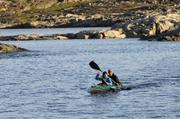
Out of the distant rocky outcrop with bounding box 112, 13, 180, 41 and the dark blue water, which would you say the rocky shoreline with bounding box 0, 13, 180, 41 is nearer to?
the distant rocky outcrop with bounding box 112, 13, 180, 41

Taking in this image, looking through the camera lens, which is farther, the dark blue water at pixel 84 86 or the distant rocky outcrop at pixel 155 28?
the distant rocky outcrop at pixel 155 28

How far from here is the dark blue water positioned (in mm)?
49531

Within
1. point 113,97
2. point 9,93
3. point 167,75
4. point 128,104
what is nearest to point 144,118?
point 128,104

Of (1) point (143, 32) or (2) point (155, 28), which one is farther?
(1) point (143, 32)

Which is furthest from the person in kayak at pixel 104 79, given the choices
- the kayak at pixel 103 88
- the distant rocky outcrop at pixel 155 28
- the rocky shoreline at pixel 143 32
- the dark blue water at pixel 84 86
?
the distant rocky outcrop at pixel 155 28

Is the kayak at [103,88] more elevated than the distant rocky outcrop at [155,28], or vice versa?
the kayak at [103,88]

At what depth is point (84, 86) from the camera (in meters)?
67.6

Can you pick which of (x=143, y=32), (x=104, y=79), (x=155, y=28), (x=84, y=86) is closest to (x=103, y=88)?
(x=104, y=79)

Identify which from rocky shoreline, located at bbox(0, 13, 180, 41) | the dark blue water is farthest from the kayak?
rocky shoreline, located at bbox(0, 13, 180, 41)

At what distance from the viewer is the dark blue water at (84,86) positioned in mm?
49531

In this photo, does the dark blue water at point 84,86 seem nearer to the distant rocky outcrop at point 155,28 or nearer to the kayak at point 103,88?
the kayak at point 103,88

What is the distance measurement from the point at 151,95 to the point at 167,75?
18.0m

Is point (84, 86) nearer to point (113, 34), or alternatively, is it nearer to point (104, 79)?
point (104, 79)

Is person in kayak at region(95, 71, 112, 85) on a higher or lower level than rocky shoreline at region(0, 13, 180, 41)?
higher
